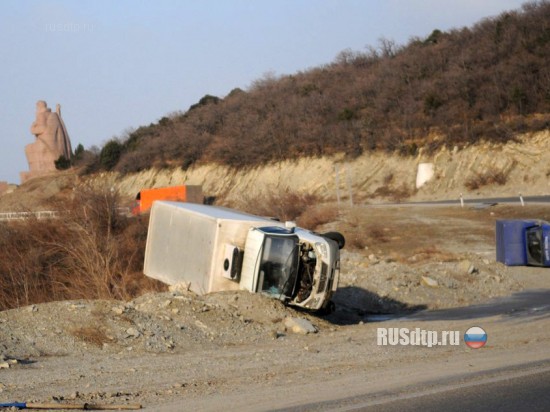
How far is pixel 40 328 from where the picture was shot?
13.4m

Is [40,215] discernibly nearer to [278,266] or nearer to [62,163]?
[278,266]

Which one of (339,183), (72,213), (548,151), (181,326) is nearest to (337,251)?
(181,326)

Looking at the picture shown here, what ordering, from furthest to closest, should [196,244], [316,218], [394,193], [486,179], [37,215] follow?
1. [394,193]
2. [486,179]
3. [316,218]
4. [37,215]
5. [196,244]

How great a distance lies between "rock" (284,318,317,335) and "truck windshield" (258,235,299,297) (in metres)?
1.21

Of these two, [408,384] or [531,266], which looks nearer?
[408,384]

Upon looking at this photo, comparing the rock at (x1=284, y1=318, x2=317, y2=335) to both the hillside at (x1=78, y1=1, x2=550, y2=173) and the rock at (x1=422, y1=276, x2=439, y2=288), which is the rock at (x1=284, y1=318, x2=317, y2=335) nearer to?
the rock at (x1=422, y1=276, x2=439, y2=288)

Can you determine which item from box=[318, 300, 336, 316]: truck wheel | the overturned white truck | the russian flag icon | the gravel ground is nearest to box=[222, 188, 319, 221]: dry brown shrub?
the gravel ground

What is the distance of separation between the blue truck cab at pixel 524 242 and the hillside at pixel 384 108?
2261 centimetres

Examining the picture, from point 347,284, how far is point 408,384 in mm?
12703

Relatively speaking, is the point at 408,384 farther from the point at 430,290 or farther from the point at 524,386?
the point at 430,290

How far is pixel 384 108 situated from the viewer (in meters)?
59.0

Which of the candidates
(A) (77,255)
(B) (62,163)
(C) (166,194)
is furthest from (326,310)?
(B) (62,163)

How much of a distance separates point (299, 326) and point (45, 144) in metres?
68.4

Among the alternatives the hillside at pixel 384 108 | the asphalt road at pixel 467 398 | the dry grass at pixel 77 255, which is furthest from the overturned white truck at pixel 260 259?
the hillside at pixel 384 108
